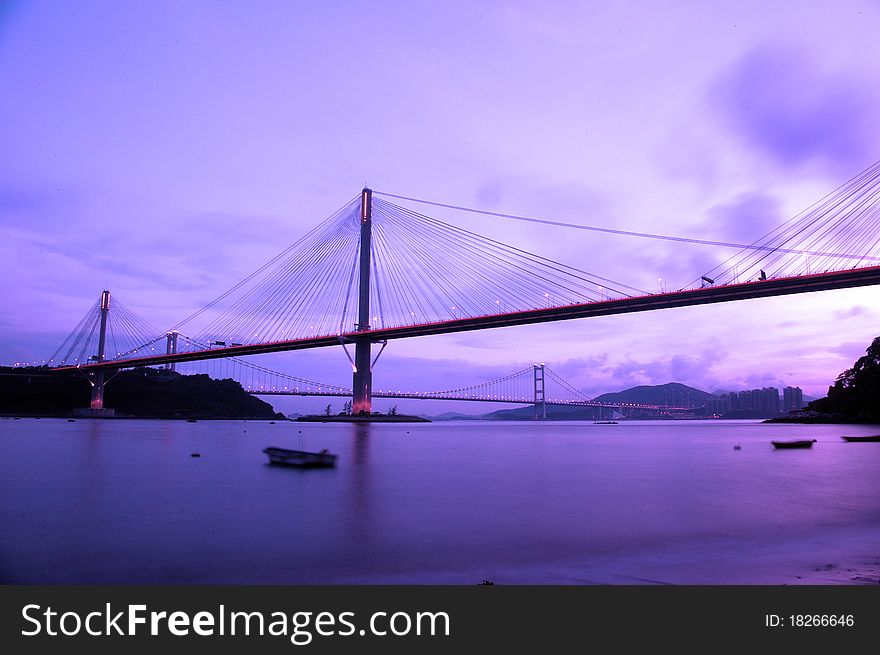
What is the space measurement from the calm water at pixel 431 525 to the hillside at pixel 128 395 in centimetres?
8837

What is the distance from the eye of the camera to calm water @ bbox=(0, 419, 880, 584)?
8.88 meters

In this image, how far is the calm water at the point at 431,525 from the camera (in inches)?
349

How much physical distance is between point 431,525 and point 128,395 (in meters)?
109

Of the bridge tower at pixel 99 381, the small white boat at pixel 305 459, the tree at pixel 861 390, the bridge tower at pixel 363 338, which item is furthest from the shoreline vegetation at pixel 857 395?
the bridge tower at pixel 99 381

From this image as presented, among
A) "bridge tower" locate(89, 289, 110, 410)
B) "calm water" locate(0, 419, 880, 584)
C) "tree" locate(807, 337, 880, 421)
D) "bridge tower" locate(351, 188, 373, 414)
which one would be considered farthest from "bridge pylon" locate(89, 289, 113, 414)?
"tree" locate(807, 337, 880, 421)

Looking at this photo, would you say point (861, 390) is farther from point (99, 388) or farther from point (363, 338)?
point (99, 388)

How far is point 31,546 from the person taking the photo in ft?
34.0

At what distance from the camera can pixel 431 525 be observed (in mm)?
12938

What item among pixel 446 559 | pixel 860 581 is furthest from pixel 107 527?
pixel 860 581

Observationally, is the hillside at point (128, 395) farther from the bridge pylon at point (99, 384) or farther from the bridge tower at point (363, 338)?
the bridge tower at point (363, 338)

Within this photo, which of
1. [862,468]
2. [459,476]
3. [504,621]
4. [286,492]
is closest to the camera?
[504,621]

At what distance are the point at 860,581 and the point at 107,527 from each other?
13.1 m

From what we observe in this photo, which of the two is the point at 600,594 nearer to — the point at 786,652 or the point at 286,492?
the point at 786,652

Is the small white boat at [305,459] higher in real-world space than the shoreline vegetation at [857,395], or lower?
lower
